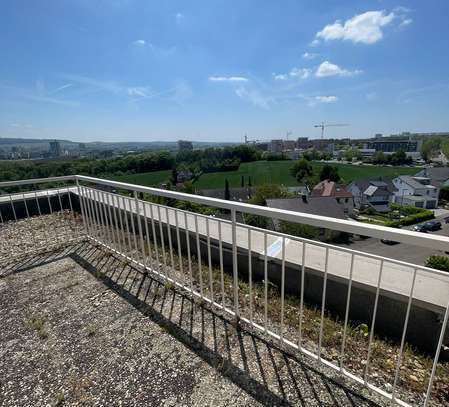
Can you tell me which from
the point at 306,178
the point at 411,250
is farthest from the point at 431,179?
the point at 411,250

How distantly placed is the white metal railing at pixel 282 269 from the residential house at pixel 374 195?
121 feet

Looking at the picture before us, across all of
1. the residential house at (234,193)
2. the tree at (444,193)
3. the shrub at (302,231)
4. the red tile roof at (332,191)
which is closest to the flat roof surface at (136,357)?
the shrub at (302,231)

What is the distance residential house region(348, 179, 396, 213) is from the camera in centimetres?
3438

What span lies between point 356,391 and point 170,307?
1.45m

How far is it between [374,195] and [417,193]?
18.5 feet

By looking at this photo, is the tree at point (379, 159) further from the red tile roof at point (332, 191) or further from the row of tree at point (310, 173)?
the red tile roof at point (332, 191)

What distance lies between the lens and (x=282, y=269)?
1585mm

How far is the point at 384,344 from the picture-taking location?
1785mm

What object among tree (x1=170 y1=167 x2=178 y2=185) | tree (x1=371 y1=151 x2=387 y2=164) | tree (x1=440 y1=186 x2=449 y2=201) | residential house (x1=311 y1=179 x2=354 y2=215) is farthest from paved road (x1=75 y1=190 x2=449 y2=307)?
tree (x1=371 y1=151 x2=387 y2=164)

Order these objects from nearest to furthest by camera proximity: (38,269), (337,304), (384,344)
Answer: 1. (384,344)
2. (337,304)
3. (38,269)

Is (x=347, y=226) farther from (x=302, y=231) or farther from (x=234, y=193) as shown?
(x=234, y=193)

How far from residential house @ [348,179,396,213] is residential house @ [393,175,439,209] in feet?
3.70

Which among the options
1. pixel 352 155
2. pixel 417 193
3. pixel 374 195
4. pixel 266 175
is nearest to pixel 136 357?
pixel 374 195

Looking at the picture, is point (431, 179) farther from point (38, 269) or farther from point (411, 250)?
point (38, 269)
